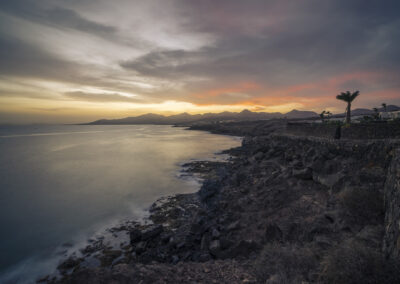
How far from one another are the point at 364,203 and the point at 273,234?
3.42 meters

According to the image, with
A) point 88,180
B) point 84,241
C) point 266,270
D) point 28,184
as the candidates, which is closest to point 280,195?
point 266,270

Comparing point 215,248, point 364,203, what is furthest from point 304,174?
point 215,248

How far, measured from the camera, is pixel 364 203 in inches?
269

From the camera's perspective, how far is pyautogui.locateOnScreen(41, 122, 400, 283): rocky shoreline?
4.73 meters

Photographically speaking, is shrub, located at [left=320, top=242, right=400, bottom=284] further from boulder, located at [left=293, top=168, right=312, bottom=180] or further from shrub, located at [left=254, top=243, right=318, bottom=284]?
boulder, located at [left=293, top=168, right=312, bottom=180]

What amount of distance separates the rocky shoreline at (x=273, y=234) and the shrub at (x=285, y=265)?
2 centimetres

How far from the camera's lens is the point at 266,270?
512 centimetres

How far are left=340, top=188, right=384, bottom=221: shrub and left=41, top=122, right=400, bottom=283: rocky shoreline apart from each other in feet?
0.09

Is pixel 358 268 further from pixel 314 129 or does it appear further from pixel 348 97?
pixel 348 97

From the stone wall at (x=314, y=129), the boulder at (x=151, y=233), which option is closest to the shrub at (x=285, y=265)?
the boulder at (x=151, y=233)

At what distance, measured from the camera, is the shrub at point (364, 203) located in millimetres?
6438

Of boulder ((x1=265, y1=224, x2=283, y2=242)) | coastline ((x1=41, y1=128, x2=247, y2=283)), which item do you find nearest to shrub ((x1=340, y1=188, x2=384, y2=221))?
boulder ((x1=265, y1=224, x2=283, y2=242))

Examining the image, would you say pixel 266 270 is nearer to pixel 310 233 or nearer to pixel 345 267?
pixel 345 267

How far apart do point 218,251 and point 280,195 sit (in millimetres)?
5192
